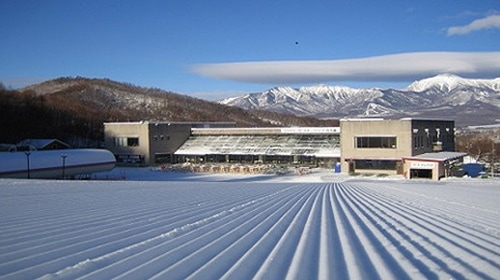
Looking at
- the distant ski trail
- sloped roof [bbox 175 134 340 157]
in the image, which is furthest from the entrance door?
the distant ski trail

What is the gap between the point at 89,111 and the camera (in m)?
78.4

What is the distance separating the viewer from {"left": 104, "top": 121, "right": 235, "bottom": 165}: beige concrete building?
143ft

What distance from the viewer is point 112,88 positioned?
412 ft

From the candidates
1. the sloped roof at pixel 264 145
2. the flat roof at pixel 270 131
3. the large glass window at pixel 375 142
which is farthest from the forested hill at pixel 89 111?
the large glass window at pixel 375 142

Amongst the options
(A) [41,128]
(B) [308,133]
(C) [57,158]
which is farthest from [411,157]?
(A) [41,128]

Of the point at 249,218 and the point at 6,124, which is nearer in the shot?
the point at 249,218

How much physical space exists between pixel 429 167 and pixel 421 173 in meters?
0.81

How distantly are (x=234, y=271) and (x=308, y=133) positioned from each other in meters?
38.0

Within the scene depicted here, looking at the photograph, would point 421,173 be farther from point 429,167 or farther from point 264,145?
point 264,145

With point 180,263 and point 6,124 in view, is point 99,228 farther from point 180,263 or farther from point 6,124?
point 6,124

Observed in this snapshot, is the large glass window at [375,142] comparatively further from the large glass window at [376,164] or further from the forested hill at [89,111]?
the forested hill at [89,111]

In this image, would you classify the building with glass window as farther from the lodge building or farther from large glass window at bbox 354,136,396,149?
large glass window at bbox 354,136,396,149

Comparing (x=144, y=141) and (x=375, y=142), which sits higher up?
(x=144, y=141)

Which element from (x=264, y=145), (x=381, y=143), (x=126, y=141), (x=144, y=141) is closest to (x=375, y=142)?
(x=381, y=143)
